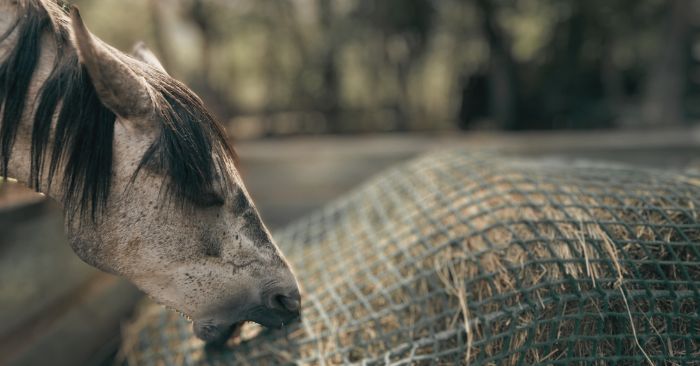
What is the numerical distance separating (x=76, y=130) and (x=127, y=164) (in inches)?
4.8

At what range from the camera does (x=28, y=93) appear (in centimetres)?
94

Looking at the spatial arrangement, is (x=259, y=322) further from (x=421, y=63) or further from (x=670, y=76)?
(x=421, y=63)

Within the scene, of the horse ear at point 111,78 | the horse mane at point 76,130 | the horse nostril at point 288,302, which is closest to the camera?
the horse ear at point 111,78

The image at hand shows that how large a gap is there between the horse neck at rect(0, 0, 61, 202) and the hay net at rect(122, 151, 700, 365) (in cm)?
93

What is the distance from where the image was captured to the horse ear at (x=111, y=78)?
0.79m

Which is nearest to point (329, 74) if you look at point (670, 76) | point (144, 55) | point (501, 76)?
point (501, 76)

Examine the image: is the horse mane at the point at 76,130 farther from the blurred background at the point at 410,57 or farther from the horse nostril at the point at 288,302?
the blurred background at the point at 410,57

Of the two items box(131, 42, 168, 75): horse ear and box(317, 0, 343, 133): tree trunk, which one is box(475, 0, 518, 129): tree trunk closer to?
box(317, 0, 343, 133): tree trunk

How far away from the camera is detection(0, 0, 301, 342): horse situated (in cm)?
91

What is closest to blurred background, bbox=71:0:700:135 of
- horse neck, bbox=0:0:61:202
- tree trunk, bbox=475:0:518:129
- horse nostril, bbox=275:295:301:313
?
tree trunk, bbox=475:0:518:129

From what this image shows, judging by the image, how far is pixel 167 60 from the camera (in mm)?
6648

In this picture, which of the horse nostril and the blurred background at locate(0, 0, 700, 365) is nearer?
the horse nostril

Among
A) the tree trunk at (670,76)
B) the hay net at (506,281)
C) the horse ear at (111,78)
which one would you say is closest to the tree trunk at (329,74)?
the tree trunk at (670,76)

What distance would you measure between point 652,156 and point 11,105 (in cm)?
419
